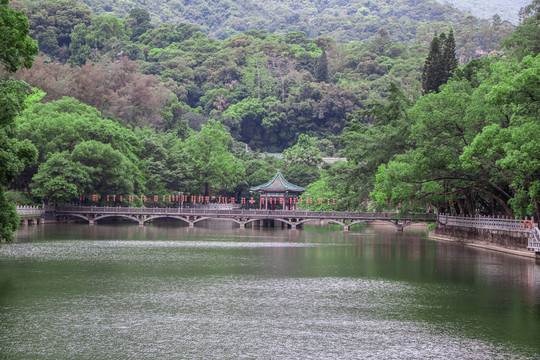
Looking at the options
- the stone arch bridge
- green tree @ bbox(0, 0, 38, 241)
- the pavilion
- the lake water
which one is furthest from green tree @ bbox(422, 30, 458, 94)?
green tree @ bbox(0, 0, 38, 241)

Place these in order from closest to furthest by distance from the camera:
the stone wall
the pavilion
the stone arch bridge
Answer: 1. the stone wall
2. the stone arch bridge
3. the pavilion

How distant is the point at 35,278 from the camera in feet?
95.2

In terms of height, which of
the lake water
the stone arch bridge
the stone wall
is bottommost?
the lake water

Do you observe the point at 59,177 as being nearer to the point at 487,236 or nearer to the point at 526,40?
the point at 487,236

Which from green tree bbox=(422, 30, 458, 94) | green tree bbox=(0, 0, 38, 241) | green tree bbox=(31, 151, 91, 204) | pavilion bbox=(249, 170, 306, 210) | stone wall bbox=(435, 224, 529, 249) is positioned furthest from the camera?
pavilion bbox=(249, 170, 306, 210)

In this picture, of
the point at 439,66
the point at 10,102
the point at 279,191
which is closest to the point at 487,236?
the point at 439,66

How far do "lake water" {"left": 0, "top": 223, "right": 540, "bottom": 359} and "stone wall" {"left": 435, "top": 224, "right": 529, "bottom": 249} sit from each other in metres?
1.44

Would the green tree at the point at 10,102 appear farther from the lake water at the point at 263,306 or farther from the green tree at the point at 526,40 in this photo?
the green tree at the point at 526,40

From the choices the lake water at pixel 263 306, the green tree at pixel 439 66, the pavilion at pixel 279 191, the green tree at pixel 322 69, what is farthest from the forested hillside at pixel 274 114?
the lake water at pixel 263 306

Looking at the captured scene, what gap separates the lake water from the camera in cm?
1775

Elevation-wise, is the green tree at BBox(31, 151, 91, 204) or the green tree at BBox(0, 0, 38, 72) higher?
A: the green tree at BBox(0, 0, 38, 72)

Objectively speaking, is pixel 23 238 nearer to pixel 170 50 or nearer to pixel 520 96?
pixel 520 96

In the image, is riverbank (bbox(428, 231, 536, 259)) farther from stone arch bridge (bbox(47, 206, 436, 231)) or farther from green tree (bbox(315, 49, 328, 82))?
green tree (bbox(315, 49, 328, 82))

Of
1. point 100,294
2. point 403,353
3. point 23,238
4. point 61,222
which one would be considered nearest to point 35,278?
point 100,294
